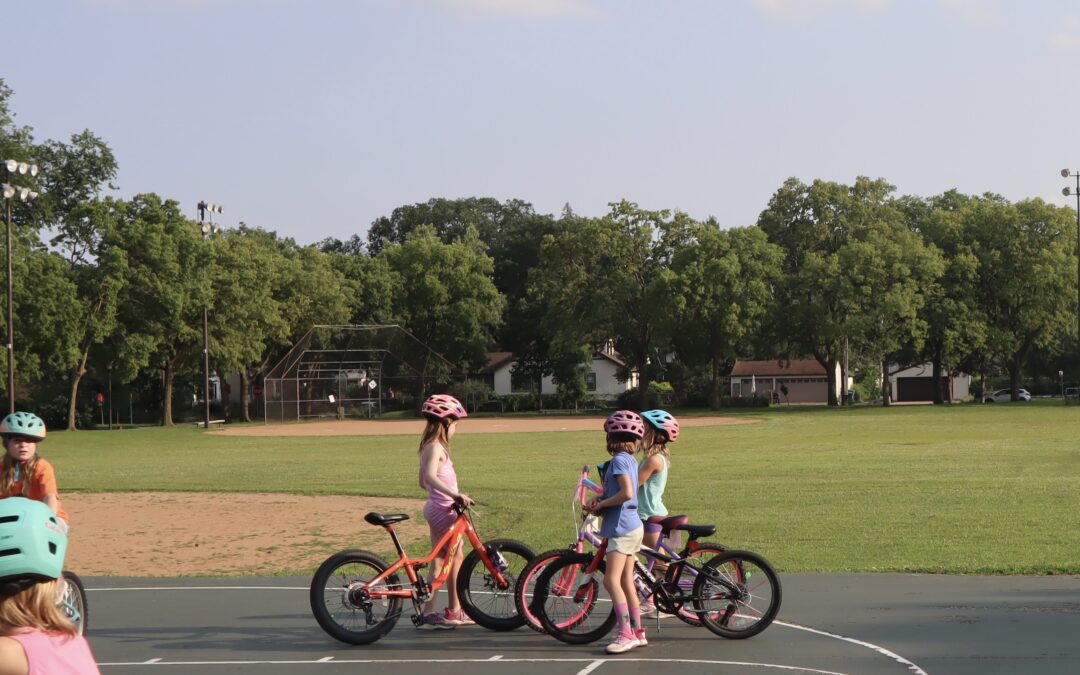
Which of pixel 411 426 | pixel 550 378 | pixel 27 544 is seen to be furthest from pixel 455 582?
pixel 550 378

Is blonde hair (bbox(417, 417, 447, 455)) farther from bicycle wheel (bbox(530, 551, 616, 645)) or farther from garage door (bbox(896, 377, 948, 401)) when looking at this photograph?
garage door (bbox(896, 377, 948, 401))

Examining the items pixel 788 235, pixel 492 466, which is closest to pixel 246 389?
pixel 788 235

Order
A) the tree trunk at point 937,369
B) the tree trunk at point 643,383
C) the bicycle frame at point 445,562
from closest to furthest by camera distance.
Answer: the bicycle frame at point 445,562 → the tree trunk at point 643,383 → the tree trunk at point 937,369

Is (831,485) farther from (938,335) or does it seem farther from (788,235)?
(788,235)

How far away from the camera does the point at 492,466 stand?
→ 31.7m

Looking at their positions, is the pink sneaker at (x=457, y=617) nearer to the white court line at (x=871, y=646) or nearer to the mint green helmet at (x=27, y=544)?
the white court line at (x=871, y=646)

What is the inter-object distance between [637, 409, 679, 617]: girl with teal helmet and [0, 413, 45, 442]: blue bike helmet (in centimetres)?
434

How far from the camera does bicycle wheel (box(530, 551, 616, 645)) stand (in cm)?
907

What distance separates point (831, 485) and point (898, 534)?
7.78m

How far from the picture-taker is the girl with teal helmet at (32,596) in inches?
129

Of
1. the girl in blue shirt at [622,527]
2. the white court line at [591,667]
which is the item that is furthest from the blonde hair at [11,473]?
the white court line at [591,667]

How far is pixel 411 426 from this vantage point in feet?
206

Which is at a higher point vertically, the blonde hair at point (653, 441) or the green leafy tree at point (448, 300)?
the green leafy tree at point (448, 300)

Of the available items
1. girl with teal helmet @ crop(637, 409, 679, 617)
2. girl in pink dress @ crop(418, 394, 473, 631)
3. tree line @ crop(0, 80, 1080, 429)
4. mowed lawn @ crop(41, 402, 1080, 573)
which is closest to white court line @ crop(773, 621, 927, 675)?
girl with teal helmet @ crop(637, 409, 679, 617)
